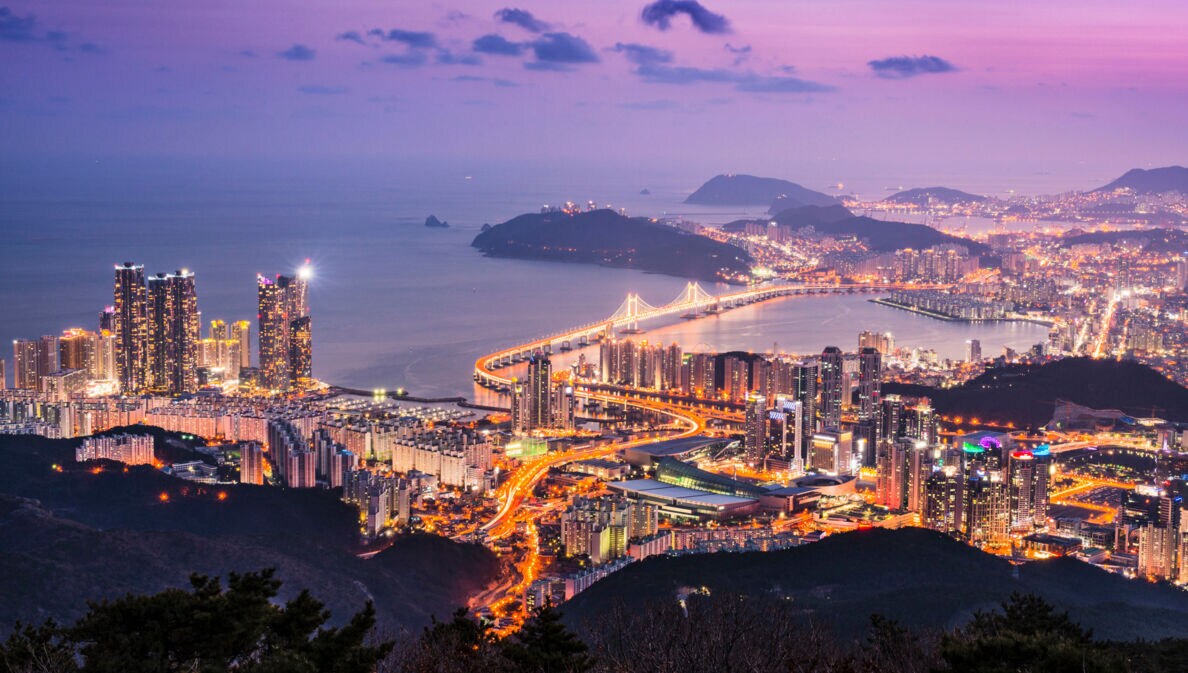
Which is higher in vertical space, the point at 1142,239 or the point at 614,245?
the point at 1142,239

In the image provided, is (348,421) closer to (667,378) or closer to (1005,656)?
(667,378)

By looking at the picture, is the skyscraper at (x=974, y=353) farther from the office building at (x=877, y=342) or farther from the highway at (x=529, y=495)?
the highway at (x=529, y=495)

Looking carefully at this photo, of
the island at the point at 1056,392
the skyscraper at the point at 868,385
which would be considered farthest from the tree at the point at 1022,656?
the island at the point at 1056,392

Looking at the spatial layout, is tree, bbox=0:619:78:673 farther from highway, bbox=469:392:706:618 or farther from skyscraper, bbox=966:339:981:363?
skyscraper, bbox=966:339:981:363

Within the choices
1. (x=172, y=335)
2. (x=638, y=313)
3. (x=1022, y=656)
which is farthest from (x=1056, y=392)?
(x=1022, y=656)

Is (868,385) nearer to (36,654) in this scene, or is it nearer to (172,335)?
(172,335)

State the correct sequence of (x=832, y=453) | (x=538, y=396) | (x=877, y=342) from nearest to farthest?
(x=832, y=453)
(x=538, y=396)
(x=877, y=342)
